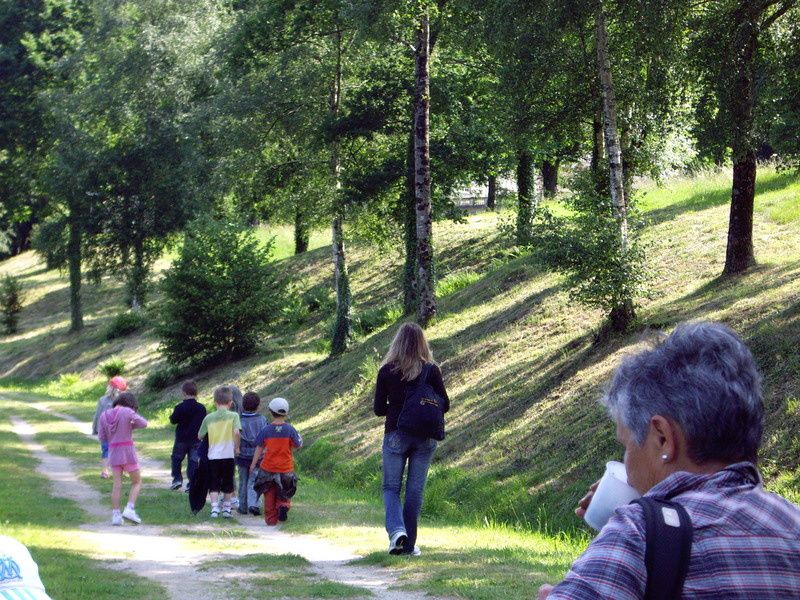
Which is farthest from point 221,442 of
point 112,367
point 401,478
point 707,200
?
point 112,367

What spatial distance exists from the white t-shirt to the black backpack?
6800 millimetres

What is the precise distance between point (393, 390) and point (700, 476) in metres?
7.53

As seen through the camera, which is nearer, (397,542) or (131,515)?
(397,542)

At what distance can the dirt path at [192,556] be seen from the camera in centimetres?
945

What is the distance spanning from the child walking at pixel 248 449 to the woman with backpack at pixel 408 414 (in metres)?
4.35

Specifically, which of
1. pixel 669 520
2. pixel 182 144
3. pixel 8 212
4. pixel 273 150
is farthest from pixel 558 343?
pixel 8 212

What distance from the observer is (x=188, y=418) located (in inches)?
623

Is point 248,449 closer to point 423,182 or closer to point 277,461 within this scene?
point 277,461

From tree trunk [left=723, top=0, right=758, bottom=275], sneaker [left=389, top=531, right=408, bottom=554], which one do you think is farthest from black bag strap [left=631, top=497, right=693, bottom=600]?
tree trunk [left=723, top=0, right=758, bottom=275]

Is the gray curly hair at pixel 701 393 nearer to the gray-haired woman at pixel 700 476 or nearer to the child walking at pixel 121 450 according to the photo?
the gray-haired woman at pixel 700 476

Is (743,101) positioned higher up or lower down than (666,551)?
higher up

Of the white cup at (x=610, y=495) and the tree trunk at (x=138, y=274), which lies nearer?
the white cup at (x=610, y=495)

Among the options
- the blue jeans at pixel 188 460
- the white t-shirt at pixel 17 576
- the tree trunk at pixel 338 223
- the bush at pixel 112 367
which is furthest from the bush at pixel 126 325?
the white t-shirt at pixel 17 576

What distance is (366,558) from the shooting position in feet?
35.3
